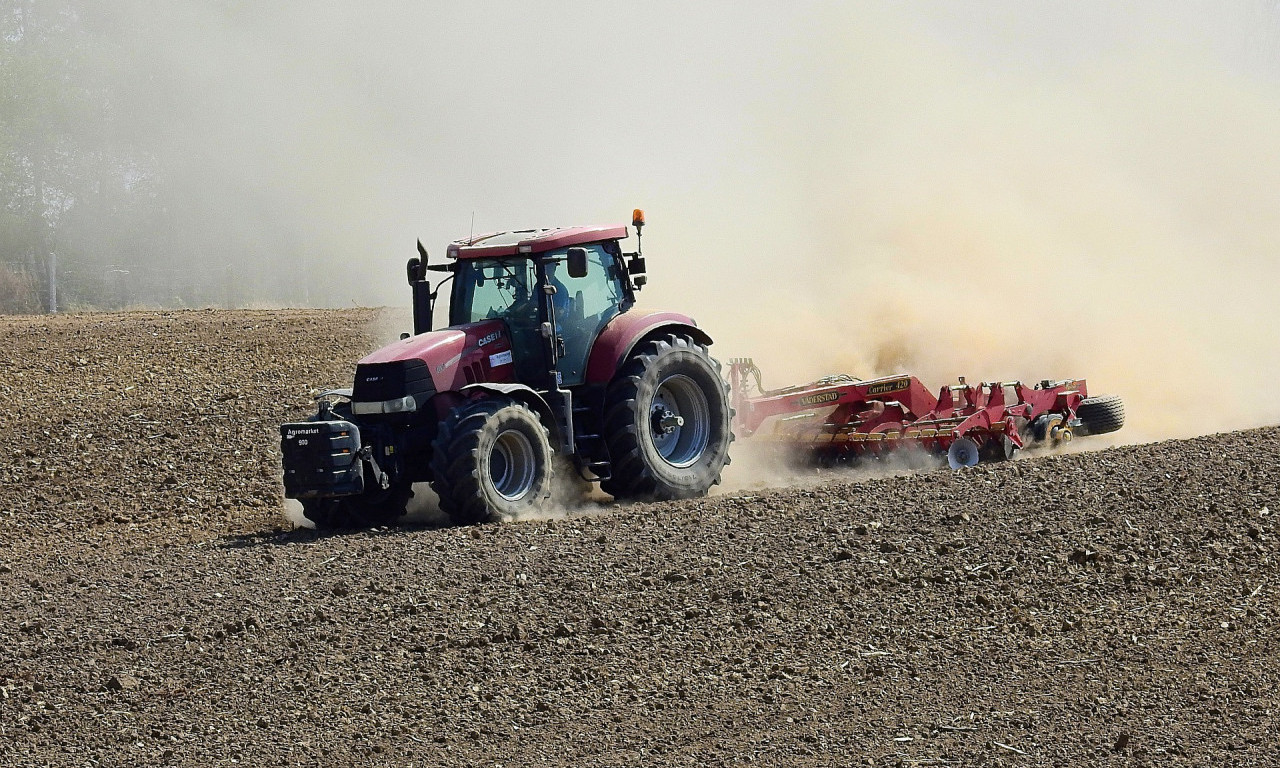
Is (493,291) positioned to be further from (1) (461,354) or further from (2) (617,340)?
(2) (617,340)

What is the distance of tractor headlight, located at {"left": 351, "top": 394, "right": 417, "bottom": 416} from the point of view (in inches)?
410

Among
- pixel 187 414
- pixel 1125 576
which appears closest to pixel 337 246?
pixel 187 414

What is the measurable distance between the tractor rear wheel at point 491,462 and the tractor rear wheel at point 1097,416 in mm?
→ 5750

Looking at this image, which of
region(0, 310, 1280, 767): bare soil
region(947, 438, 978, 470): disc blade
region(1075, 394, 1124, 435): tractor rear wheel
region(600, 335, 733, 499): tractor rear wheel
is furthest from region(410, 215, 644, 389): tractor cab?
region(1075, 394, 1124, 435): tractor rear wheel

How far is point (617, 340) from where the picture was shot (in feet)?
37.7

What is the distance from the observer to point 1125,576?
7625 mm

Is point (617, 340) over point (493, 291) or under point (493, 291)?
under

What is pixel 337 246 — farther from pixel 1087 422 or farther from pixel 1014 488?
pixel 1014 488

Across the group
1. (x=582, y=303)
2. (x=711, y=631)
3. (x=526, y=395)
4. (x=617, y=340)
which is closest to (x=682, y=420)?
(x=617, y=340)

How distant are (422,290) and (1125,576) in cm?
597

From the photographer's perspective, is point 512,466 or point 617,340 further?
point 617,340

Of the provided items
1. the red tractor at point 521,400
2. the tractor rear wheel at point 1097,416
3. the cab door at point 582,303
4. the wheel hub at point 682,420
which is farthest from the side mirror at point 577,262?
the tractor rear wheel at point 1097,416

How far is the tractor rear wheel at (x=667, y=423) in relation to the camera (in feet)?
36.9

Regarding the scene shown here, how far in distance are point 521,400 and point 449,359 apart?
62 cm
